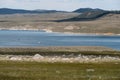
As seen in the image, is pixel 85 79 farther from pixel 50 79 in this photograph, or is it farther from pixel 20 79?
pixel 20 79

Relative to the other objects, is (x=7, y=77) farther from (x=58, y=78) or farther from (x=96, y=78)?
(x=96, y=78)

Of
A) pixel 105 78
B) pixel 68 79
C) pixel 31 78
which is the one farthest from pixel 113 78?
pixel 31 78

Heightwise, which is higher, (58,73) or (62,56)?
(58,73)

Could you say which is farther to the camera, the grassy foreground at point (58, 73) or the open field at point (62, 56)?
the open field at point (62, 56)

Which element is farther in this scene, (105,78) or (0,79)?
(105,78)

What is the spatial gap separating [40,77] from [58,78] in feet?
4.60

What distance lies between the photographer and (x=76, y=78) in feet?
112

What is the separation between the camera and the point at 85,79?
111ft

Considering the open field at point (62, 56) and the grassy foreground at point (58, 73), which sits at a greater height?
the grassy foreground at point (58, 73)

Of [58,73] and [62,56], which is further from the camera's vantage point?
[62,56]

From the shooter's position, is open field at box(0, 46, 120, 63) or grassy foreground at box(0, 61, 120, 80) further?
open field at box(0, 46, 120, 63)

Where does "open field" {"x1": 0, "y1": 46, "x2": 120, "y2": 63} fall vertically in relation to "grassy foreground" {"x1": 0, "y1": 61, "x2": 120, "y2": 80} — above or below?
below

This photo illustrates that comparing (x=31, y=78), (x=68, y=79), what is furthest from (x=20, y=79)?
(x=68, y=79)

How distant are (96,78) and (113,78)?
4.12 feet
